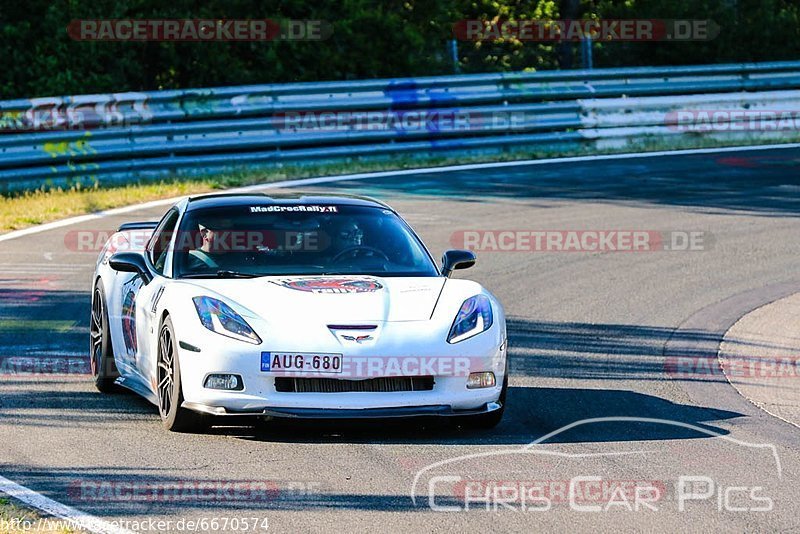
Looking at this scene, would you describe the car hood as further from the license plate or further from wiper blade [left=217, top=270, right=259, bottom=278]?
the license plate

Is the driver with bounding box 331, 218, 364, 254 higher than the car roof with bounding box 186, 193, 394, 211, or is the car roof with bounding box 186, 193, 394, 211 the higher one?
the car roof with bounding box 186, 193, 394, 211

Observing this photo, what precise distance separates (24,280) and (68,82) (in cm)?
864

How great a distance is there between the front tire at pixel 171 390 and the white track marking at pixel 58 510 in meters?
1.21

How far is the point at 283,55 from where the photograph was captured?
22.6 meters

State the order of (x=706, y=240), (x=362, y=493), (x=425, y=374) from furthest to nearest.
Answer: (x=706, y=240), (x=425, y=374), (x=362, y=493)

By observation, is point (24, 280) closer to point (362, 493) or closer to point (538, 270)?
point (538, 270)

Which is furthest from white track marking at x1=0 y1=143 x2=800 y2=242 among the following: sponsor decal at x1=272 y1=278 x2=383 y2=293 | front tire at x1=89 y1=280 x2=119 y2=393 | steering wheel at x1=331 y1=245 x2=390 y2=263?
sponsor decal at x1=272 y1=278 x2=383 y2=293

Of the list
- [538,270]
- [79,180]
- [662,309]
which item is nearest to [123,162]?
[79,180]

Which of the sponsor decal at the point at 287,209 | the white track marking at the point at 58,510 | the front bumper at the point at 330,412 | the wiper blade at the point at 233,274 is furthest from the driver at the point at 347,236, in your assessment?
the white track marking at the point at 58,510

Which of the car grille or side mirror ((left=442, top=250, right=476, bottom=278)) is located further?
side mirror ((left=442, top=250, right=476, bottom=278))

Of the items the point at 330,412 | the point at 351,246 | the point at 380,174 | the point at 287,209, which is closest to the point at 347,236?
the point at 351,246

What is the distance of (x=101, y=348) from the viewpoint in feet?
30.5

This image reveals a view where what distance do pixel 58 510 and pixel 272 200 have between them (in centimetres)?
345

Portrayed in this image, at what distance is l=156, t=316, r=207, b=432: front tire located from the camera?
300 inches
